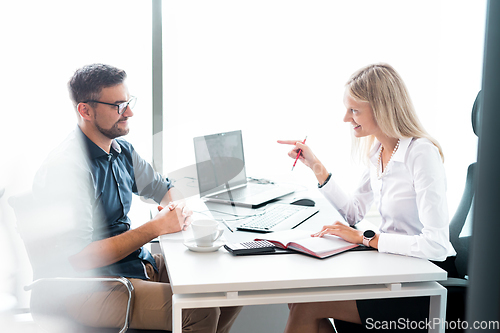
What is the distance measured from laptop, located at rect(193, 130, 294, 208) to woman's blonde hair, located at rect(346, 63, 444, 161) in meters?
0.60

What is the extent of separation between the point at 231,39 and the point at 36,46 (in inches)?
37.4

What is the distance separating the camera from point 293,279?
0.93 metres

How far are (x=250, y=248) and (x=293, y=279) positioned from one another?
7.7 inches

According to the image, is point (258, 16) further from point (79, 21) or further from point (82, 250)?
point (82, 250)

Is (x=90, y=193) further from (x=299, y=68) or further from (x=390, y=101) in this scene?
(x=299, y=68)

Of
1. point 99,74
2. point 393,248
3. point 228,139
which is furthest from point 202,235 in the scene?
point 228,139

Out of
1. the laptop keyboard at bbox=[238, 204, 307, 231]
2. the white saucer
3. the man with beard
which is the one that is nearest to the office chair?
the man with beard

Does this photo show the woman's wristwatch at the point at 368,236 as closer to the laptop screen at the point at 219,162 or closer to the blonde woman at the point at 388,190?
the blonde woman at the point at 388,190

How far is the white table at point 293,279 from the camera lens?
912mm

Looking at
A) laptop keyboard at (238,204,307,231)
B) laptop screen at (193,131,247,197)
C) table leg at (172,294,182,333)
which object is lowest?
table leg at (172,294,182,333)

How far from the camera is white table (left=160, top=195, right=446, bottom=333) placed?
0.91 m

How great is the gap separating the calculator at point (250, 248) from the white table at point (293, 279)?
17 mm

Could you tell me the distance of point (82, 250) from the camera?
44.7 inches

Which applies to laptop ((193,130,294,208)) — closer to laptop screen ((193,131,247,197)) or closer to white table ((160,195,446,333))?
laptop screen ((193,131,247,197))
